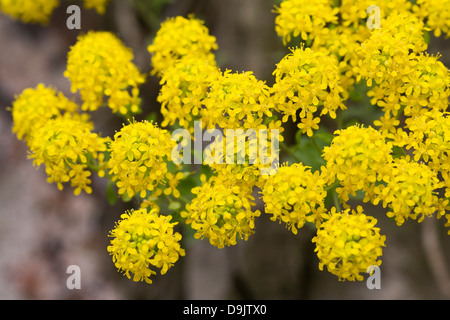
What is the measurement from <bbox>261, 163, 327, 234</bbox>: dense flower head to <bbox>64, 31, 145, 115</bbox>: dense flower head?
126cm

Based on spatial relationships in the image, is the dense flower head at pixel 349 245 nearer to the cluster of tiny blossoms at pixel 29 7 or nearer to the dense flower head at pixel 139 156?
the dense flower head at pixel 139 156

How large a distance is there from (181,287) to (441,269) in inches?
93.6

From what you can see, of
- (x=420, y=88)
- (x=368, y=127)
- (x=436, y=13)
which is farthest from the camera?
(x=436, y=13)

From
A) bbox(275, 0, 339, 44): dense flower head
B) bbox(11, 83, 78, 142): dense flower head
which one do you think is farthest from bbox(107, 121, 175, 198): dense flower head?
bbox(275, 0, 339, 44): dense flower head

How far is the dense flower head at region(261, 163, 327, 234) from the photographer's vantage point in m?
2.95

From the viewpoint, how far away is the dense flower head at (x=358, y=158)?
2.91 m

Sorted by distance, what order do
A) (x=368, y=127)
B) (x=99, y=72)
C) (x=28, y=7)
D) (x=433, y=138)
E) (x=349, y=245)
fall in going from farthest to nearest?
(x=28, y=7) → (x=99, y=72) → (x=368, y=127) → (x=433, y=138) → (x=349, y=245)

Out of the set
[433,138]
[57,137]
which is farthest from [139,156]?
[433,138]

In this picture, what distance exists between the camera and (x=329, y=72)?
10.3 ft

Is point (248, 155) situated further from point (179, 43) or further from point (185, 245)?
point (185, 245)

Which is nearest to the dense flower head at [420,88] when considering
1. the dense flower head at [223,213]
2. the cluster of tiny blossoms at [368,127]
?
the cluster of tiny blossoms at [368,127]

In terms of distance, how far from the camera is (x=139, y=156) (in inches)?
122

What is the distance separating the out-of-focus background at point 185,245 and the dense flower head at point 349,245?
1.90m

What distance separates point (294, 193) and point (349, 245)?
0.41 metres
